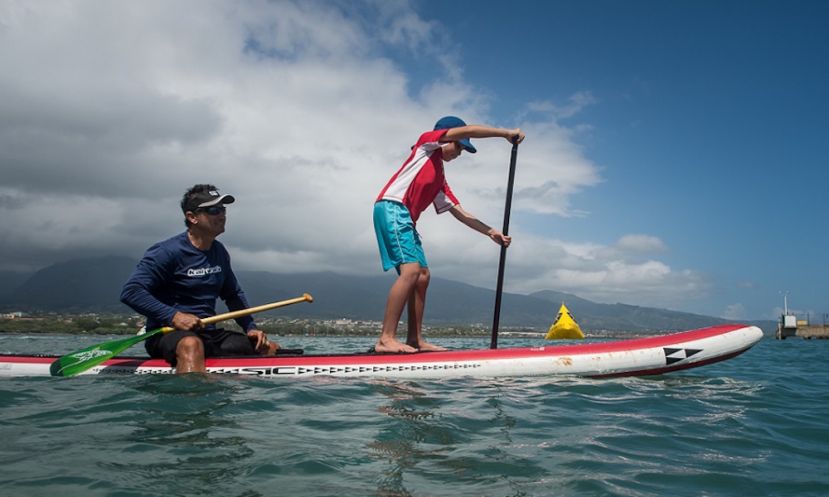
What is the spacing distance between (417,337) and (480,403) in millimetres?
2588

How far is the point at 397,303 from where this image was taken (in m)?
6.89

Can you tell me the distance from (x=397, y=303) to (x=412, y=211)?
1289mm

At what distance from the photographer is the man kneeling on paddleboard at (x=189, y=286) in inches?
243

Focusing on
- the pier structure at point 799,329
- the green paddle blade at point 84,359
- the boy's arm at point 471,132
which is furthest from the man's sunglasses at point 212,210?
the pier structure at point 799,329

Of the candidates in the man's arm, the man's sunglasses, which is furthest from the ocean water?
the man's sunglasses

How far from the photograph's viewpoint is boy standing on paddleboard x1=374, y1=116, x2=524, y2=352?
276 inches

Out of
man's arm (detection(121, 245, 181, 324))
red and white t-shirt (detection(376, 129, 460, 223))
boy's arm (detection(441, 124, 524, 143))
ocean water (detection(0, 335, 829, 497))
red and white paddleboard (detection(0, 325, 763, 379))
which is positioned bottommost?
ocean water (detection(0, 335, 829, 497))

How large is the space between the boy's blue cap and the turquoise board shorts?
46.5 inches

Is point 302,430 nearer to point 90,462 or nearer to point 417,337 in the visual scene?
point 90,462

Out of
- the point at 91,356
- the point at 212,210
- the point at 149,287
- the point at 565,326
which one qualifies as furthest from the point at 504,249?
the point at 565,326

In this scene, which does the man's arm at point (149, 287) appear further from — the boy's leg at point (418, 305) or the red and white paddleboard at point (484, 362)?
the boy's leg at point (418, 305)

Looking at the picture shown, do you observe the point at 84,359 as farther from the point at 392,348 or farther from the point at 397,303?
the point at 397,303

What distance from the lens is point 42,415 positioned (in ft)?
14.3

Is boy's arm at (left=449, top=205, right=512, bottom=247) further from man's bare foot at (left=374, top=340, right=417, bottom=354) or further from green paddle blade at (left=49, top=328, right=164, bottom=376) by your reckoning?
green paddle blade at (left=49, top=328, right=164, bottom=376)
